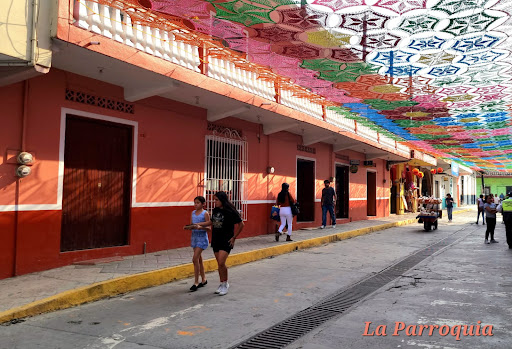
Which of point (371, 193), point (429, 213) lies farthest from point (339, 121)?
point (371, 193)

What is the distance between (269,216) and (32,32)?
29.7 feet

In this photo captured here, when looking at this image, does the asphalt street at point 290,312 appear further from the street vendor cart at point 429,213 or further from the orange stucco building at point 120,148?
the street vendor cart at point 429,213

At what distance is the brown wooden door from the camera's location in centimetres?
781

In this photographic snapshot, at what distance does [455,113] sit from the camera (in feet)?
43.0

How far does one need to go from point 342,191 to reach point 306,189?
3.96 metres

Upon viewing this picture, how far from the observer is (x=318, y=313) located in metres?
5.38

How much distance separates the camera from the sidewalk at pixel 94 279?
536 centimetres

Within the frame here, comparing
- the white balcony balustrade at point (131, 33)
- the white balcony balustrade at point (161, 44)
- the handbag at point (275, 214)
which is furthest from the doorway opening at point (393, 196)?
the white balcony balustrade at point (131, 33)

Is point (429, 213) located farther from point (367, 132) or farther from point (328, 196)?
point (328, 196)

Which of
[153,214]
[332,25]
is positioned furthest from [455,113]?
[153,214]

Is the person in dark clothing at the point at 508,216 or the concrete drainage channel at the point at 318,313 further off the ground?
the person in dark clothing at the point at 508,216

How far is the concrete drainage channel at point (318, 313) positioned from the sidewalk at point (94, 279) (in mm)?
2803

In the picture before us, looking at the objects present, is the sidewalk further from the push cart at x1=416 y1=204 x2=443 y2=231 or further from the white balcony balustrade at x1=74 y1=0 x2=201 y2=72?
the push cart at x1=416 y1=204 x2=443 y2=231

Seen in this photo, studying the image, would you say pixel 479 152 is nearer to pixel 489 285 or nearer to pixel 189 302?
pixel 489 285
